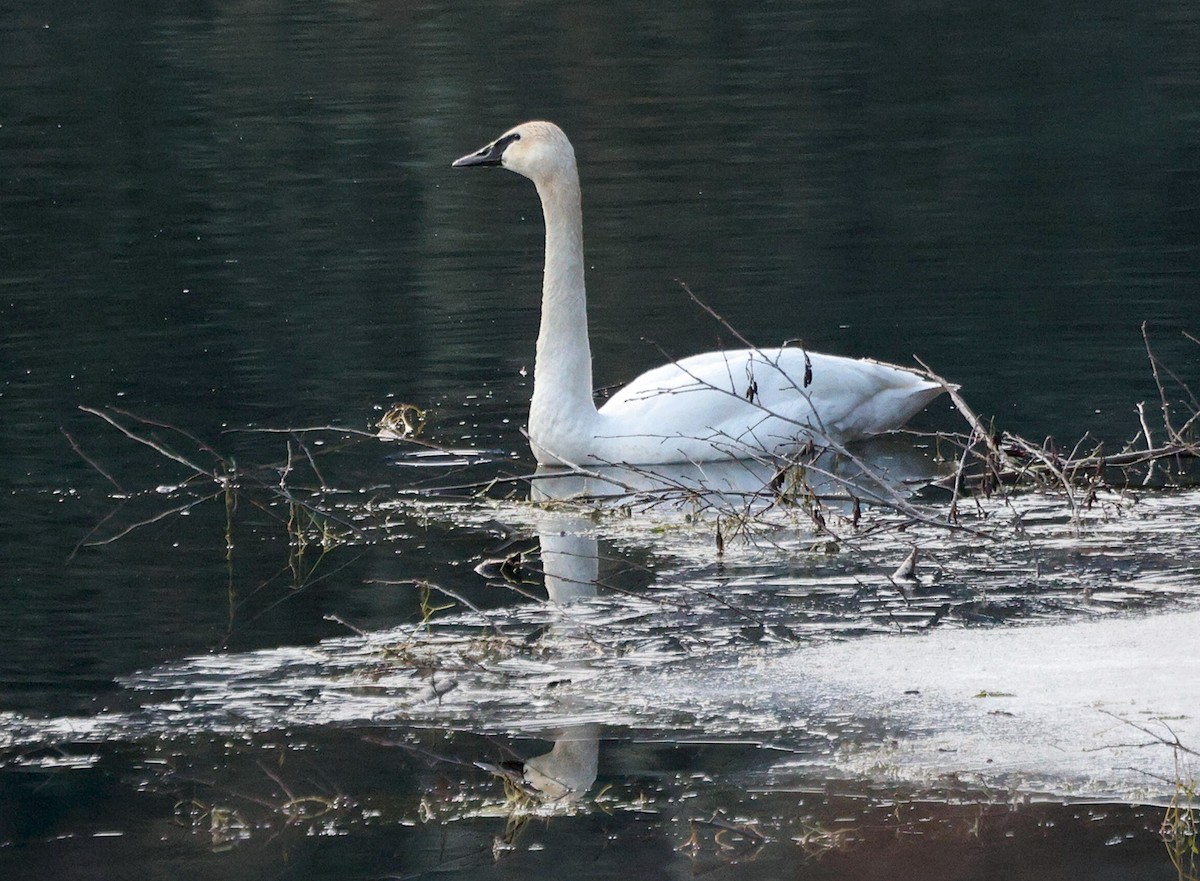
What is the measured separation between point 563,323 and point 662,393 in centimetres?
64

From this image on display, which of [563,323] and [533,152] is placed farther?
[533,152]

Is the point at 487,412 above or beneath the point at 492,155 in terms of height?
beneath

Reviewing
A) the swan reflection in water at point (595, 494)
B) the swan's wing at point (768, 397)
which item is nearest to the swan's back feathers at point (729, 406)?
the swan's wing at point (768, 397)

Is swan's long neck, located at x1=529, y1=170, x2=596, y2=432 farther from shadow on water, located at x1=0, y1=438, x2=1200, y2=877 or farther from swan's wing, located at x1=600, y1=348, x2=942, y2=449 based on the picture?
shadow on water, located at x1=0, y1=438, x2=1200, y2=877

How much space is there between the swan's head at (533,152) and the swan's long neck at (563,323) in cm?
4

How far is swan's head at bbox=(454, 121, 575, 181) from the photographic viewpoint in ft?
31.0

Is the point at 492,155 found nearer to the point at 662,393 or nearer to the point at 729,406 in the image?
the point at 662,393

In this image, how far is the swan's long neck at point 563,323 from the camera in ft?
29.9

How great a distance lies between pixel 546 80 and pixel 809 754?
69.2ft

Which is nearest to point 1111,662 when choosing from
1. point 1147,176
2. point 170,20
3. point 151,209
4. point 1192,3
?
point 1147,176

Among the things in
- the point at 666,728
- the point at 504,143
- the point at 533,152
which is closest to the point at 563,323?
the point at 533,152

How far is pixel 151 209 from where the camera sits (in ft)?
56.9

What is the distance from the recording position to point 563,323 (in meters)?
9.35

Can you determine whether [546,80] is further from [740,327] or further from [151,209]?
[740,327]
